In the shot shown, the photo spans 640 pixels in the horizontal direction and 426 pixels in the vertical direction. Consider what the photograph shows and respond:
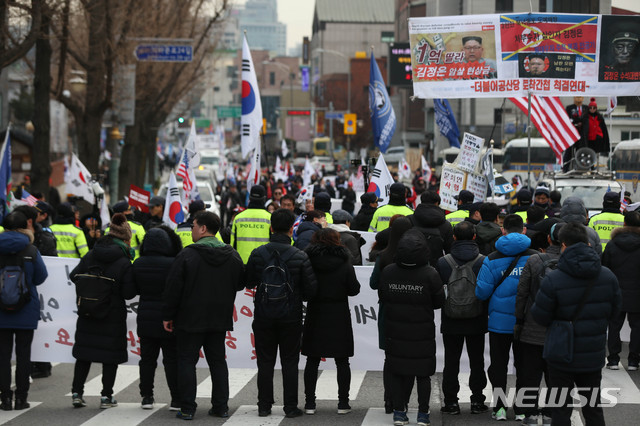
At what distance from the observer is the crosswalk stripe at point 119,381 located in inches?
399

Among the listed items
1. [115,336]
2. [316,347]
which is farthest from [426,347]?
[115,336]

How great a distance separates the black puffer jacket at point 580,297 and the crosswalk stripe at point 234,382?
12.9ft

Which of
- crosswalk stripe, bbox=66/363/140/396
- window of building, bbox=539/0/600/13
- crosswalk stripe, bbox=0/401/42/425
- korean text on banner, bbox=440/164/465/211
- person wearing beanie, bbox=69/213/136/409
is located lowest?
crosswalk stripe, bbox=66/363/140/396

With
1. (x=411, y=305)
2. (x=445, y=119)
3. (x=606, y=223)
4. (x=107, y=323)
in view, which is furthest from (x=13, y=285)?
(x=445, y=119)

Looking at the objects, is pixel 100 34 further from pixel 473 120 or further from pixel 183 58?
pixel 473 120

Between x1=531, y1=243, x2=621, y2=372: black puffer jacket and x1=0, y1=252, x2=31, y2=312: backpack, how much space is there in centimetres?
470

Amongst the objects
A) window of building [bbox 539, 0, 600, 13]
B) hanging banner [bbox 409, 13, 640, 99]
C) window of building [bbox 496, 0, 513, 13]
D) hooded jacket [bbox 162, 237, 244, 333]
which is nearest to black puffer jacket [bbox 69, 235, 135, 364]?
hooded jacket [bbox 162, 237, 244, 333]

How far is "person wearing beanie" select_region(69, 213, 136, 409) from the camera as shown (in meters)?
8.84

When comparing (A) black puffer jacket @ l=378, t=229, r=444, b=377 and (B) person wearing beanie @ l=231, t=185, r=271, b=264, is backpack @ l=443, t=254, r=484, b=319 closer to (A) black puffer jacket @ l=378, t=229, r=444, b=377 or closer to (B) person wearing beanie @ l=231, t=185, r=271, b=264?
(A) black puffer jacket @ l=378, t=229, r=444, b=377

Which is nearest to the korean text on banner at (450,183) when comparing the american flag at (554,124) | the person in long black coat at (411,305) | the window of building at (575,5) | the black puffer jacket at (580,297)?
the american flag at (554,124)

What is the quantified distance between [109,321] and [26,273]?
910 millimetres

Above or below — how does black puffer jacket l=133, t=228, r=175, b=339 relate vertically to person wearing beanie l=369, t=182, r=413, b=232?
below

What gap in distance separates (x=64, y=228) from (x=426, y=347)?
5519 millimetres

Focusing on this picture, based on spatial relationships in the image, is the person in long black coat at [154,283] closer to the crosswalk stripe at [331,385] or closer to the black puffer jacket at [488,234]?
the crosswalk stripe at [331,385]
